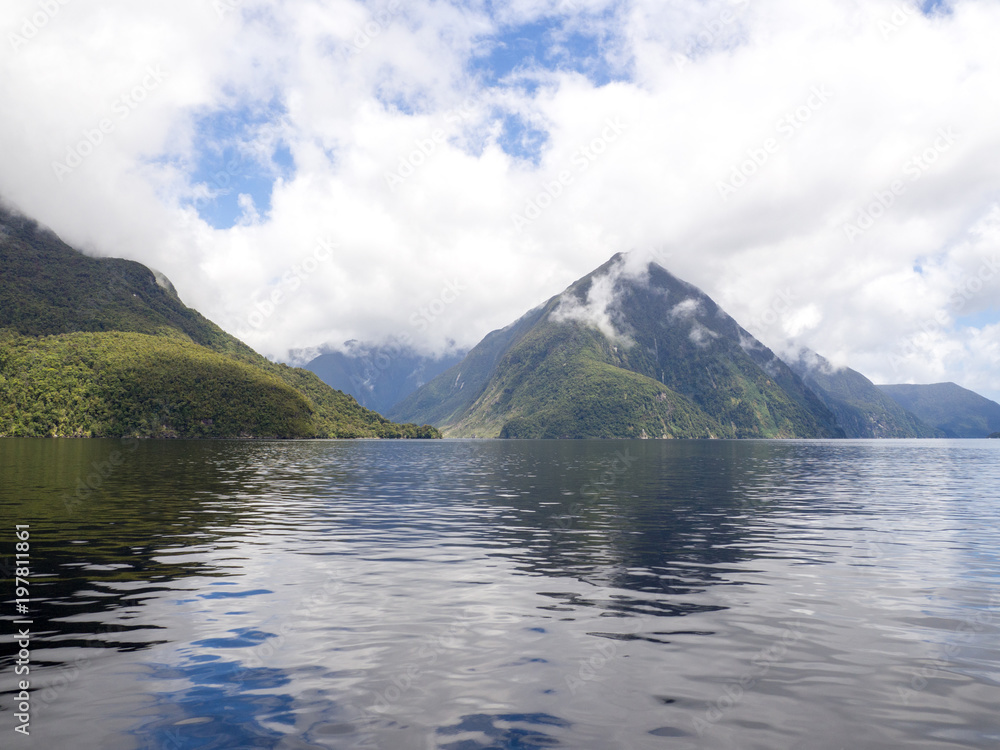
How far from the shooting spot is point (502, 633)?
18297 millimetres

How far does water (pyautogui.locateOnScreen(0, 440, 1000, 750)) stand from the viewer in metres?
12.2

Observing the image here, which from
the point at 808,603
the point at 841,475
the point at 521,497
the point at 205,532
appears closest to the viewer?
the point at 808,603

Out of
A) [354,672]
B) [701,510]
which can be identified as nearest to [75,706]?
[354,672]

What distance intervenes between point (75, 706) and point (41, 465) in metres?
93.1

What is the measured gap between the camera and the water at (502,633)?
40.0ft

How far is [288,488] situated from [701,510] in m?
44.1

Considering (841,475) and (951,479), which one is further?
(841,475)

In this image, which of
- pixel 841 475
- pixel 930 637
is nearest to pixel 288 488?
pixel 930 637

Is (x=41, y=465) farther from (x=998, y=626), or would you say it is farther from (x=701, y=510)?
(x=998, y=626)

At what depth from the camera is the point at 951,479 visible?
285ft

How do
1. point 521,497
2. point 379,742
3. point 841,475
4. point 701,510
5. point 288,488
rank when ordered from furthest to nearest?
point 841,475 < point 288,488 < point 521,497 < point 701,510 < point 379,742

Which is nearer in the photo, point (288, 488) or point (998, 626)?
point (998, 626)

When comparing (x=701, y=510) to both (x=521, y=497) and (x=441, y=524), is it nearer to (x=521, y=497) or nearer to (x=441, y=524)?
(x=521, y=497)

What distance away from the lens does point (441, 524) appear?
41.6 metres
